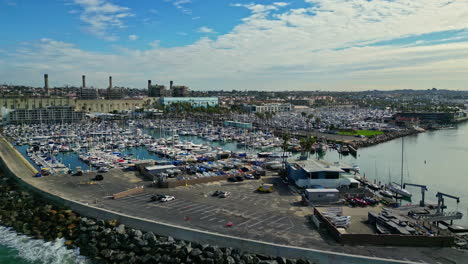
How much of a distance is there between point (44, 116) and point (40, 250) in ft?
208

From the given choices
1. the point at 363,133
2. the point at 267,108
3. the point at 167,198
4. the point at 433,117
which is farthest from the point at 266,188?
the point at 267,108

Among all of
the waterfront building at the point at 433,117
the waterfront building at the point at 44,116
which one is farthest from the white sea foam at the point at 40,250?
the waterfront building at the point at 433,117

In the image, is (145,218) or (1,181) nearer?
(145,218)

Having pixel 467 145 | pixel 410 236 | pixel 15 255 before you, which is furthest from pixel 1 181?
pixel 467 145

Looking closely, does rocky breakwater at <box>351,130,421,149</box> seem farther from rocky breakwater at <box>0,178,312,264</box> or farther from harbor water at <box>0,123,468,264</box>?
rocky breakwater at <box>0,178,312,264</box>

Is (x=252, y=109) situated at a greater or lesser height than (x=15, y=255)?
greater

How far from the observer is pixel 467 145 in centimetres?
5125

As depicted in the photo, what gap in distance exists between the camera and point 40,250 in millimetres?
16078

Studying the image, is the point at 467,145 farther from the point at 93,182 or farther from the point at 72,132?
the point at 72,132

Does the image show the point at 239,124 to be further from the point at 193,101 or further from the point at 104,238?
the point at 104,238

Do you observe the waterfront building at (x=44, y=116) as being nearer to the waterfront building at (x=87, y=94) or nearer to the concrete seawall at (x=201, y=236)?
the waterfront building at (x=87, y=94)

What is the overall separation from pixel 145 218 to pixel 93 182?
8.19m

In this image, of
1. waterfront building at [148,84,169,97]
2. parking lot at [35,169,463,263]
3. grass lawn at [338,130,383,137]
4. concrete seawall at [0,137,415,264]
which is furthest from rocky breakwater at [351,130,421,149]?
waterfront building at [148,84,169,97]

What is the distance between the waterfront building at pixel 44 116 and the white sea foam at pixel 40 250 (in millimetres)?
56818
